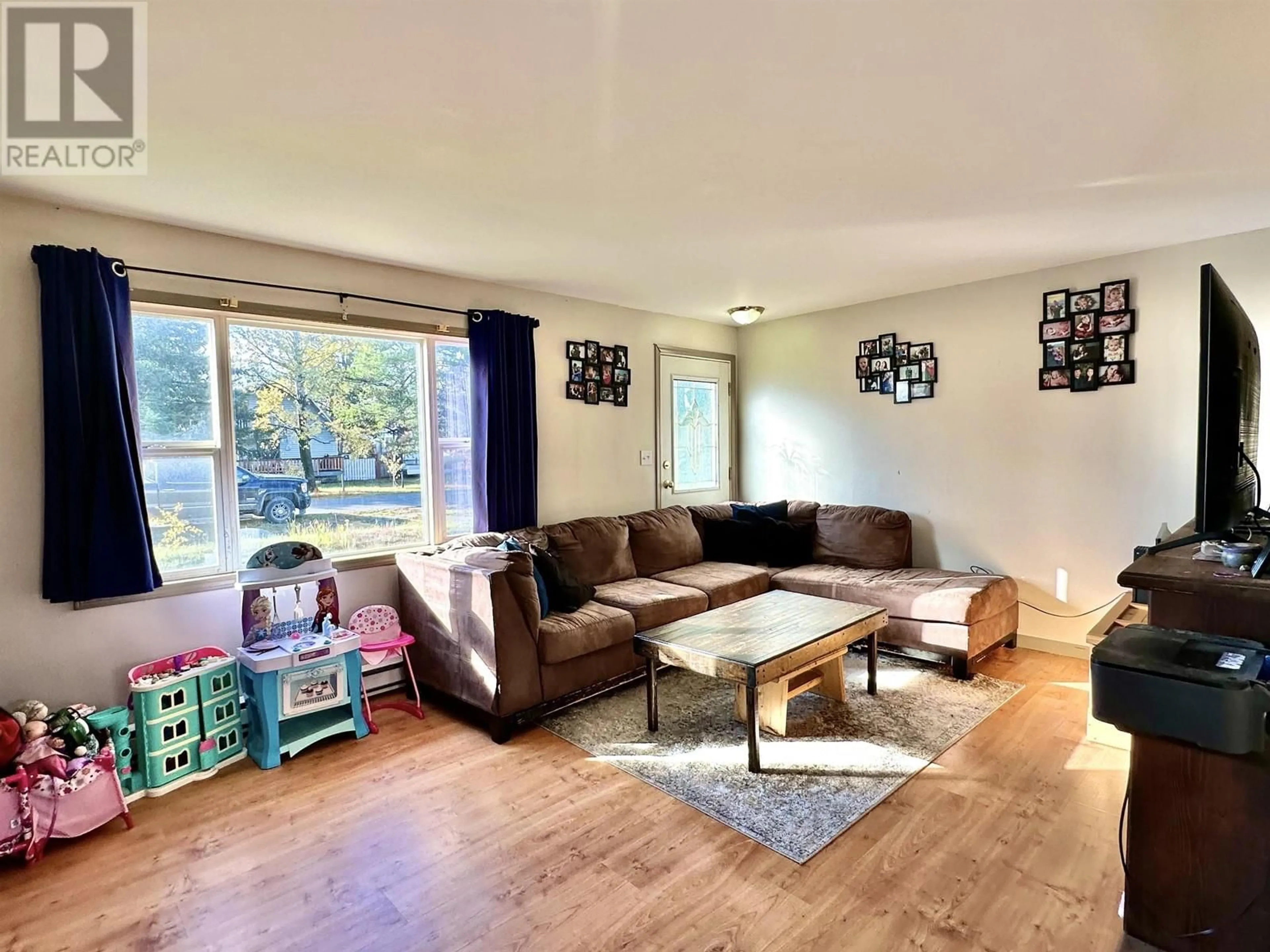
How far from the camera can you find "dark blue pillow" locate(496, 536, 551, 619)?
3.27m

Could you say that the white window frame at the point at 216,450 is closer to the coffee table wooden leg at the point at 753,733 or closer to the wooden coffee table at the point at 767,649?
the wooden coffee table at the point at 767,649

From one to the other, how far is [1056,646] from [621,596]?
107 inches

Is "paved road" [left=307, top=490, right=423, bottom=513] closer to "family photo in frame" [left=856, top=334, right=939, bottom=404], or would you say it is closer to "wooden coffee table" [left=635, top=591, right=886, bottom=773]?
"wooden coffee table" [left=635, top=591, right=886, bottom=773]

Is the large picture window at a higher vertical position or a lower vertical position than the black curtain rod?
lower

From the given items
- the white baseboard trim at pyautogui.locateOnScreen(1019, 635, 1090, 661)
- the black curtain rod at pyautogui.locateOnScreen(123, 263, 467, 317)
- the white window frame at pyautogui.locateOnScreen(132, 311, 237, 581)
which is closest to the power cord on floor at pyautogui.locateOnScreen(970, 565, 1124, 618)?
the white baseboard trim at pyautogui.locateOnScreen(1019, 635, 1090, 661)

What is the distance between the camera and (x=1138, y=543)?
362cm

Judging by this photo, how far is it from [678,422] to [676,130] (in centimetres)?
331

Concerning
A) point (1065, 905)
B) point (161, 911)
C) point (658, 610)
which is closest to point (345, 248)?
point (658, 610)

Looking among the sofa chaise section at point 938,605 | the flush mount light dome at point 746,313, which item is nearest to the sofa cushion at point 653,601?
the sofa chaise section at point 938,605

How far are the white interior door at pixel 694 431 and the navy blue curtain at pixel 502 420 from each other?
1.34m

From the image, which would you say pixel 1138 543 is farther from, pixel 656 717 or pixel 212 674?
pixel 212 674

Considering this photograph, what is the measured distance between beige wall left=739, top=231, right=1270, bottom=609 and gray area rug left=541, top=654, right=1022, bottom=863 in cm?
109

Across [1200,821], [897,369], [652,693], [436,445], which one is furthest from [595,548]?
[1200,821]

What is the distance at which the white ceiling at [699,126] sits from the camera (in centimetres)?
155
